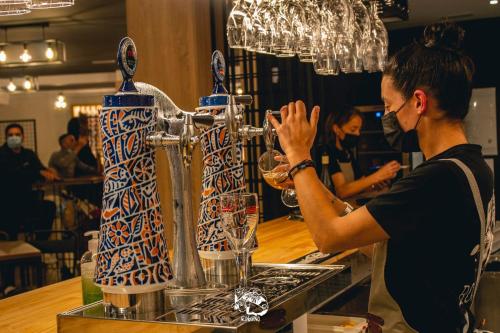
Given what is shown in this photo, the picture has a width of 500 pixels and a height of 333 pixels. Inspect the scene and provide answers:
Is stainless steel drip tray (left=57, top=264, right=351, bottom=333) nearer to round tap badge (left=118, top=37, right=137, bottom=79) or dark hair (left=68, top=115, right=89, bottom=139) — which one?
round tap badge (left=118, top=37, right=137, bottom=79)

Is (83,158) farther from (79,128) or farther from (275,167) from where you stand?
(275,167)

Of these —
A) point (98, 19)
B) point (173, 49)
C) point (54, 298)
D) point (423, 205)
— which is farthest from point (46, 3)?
point (98, 19)

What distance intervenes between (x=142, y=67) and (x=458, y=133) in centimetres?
319

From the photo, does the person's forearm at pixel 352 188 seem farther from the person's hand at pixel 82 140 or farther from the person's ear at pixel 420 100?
the person's hand at pixel 82 140

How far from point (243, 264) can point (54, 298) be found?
766mm

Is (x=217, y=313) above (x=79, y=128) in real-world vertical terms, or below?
below

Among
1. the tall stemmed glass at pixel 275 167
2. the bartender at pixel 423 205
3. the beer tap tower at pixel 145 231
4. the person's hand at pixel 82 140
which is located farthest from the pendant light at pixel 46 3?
the person's hand at pixel 82 140

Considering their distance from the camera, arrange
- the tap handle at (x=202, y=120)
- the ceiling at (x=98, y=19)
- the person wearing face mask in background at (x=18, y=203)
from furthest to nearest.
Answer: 1. the ceiling at (x=98, y=19)
2. the person wearing face mask in background at (x=18, y=203)
3. the tap handle at (x=202, y=120)

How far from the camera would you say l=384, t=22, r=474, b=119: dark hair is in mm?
1596

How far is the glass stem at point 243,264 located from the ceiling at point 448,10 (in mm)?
7083

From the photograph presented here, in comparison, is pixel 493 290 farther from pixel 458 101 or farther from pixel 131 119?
pixel 131 119

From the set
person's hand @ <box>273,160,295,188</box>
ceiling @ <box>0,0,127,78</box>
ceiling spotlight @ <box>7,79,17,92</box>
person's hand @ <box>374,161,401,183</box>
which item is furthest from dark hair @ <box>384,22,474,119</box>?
ceiling spotlight @ <box>7,79,17,92</box>

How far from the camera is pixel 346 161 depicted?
4.82m

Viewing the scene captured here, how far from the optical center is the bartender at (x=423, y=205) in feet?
4.91
